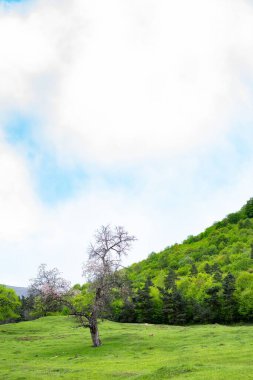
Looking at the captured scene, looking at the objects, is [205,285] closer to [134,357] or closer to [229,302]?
[229,302]

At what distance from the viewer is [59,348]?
170 feet

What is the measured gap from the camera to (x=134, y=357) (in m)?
40.4

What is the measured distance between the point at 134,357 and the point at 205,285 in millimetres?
60331

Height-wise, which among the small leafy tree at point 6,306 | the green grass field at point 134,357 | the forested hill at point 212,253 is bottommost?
the green grass field at point 134,357

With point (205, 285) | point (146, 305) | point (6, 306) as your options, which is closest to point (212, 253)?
point (205, 285)

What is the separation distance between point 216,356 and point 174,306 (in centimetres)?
5580

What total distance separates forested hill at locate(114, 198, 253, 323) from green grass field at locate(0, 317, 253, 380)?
22.8 m

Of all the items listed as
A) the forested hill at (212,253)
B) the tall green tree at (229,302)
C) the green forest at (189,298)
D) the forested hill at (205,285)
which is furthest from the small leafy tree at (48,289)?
the forested hill at (212,253)

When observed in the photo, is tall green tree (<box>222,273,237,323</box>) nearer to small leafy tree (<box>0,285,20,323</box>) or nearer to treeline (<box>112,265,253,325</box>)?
treeline (<box>112,265,253,325</box>)

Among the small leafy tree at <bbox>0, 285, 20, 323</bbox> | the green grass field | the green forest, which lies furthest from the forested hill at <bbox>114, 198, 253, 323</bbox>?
the small leafy tree at <bbox>0, 285, 20, 323</bbox>

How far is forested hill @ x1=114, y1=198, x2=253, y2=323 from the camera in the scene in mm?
83750

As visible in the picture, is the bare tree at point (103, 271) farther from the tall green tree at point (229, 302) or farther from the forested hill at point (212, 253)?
the forested hill at point (212, 253)

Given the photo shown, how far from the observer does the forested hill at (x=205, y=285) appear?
83.8m

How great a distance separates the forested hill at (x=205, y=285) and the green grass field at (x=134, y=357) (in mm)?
22779
